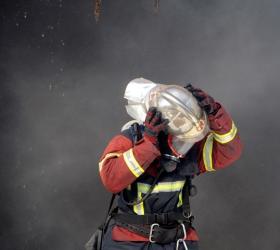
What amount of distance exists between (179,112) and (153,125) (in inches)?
7.5

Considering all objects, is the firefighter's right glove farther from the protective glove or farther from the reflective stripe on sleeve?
the protective glove

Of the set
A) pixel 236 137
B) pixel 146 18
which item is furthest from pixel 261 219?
pixel 236 137

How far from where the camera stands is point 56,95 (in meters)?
4.64

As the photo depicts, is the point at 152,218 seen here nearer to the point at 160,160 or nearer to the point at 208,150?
the point at 160,160

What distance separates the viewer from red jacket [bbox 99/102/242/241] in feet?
7.55

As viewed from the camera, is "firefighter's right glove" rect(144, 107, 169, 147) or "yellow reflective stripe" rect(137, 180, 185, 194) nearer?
"firefighter's right glove" rect(144, 107, 169, 147)

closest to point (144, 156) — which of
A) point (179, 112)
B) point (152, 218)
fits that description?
point (179, 112)

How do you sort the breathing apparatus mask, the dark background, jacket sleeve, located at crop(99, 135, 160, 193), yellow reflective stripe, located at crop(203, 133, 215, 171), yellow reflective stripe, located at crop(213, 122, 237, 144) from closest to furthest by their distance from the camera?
1. jacket sleeve, located at crop(99, 135, 160, 193)
2. the breathing apparatus mask
3. yellow reflective stripe, located at crop(213, 122, 237, 144)
4. yellow reflective stripe, located at crop(203, 133, 215, 171)
5. the dark background

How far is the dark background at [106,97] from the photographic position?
4223mm

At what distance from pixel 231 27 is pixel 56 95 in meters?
2.56

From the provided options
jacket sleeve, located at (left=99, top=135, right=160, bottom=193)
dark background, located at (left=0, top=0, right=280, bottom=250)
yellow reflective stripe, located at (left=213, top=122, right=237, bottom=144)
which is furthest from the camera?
dark background, located at (left=0, top=0, right=280, bottom=250)

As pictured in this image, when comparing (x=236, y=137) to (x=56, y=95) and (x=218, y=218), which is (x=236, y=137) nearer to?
(x=56, y=95)

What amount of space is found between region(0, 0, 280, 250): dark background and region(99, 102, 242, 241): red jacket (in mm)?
1948

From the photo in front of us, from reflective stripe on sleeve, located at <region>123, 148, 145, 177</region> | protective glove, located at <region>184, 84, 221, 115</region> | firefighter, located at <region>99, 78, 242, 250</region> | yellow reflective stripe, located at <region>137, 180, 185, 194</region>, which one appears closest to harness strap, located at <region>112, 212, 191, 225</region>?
firefighter, located at <region>99, 78, 242, 250</region>
